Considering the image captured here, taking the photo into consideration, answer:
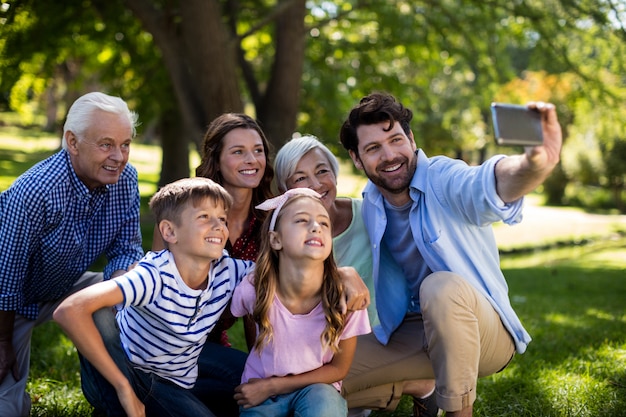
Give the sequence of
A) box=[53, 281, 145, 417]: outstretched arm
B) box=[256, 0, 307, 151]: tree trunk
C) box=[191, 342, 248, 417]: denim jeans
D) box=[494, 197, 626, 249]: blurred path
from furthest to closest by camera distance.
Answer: box=[494, 197, 626, 249]: blurred path < box=[256, 0, 307, 151]: tree trunk < box=[191, 342, 248, 417]: denim jeans < box=[53, 281, 145, 417]: outstretched arm

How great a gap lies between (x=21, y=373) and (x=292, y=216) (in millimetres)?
1823

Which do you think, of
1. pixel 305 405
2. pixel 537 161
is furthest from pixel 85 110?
pixel 537 161

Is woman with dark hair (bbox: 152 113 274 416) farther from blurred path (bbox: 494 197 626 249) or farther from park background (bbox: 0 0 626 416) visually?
blurred path (bbox: 494 197 626 249)

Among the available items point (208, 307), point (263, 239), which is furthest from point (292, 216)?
point (208, 307)

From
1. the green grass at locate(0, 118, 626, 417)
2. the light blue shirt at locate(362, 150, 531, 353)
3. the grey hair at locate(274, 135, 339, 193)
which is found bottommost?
the green grass at locate(0, 118, 626, 417)

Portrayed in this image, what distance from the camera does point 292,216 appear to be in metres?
2.97

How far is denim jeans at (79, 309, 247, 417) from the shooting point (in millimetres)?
3012

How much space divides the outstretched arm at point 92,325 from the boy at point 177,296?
0.06 meters

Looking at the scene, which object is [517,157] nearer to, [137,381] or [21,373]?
[137,381]

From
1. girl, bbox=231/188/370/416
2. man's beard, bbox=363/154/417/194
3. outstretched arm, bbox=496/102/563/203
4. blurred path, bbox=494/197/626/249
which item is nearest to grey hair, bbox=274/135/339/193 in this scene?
man's beard, bbox=363/154/417/194

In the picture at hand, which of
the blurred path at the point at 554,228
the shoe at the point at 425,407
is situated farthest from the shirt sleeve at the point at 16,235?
the blurred path at the point at 554,228

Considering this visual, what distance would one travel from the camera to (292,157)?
379cm

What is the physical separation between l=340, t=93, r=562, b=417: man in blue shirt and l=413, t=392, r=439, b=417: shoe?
166mm

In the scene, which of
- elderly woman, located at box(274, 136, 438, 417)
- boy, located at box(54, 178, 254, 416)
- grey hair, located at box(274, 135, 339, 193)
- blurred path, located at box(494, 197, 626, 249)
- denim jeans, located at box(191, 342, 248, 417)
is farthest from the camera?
blurred path, located at box(494, 197, 626, 249)
